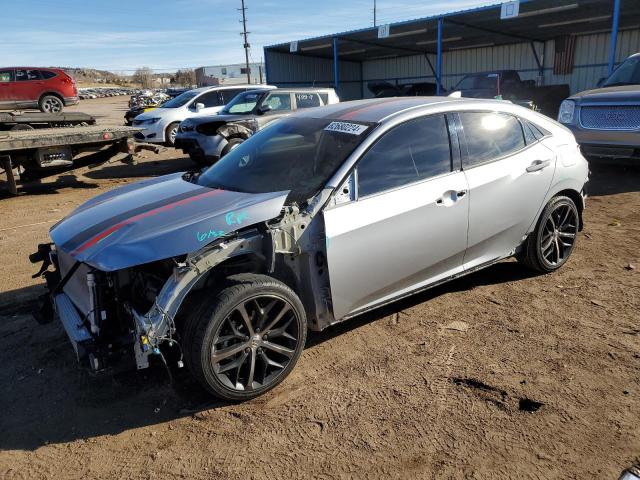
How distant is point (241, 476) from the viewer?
2.55 meters

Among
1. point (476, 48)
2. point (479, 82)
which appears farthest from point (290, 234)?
point (476, 48)

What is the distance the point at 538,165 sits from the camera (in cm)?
440

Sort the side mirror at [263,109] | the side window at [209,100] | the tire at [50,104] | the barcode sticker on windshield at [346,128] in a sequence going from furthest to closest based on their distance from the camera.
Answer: the tire at [50,104] < the side window at [209,100] < the side mirror at [263,109] < the barcode sticker on windshield at [346,128]

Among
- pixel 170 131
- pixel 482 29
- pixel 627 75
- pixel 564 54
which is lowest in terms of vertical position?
pixel 170 131

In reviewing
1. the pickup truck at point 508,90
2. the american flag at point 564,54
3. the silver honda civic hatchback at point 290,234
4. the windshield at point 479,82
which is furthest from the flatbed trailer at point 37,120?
the american flag at point 564,54

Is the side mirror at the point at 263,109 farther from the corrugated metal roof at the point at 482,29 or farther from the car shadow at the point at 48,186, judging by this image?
the corrugated metal roof at the point at 482,29

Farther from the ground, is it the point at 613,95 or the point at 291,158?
the point at 613,95

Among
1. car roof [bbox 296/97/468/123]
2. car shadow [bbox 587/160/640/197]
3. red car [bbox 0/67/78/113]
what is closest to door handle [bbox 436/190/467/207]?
car roof [bbox 296/97/468/123]

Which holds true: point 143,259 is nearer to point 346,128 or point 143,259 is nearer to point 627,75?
point 346,128

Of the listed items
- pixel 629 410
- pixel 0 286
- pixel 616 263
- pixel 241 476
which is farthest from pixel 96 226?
pixel 616 263

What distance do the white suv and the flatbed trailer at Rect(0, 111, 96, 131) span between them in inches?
56.3

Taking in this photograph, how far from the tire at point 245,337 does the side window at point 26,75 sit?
21095 mm

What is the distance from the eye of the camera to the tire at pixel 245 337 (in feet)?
9.44

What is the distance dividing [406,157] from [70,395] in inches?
108
